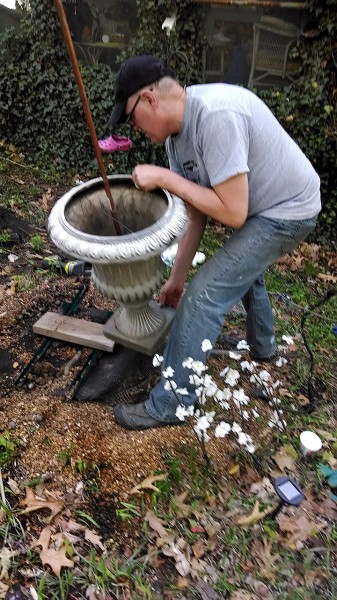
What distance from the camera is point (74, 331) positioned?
2.94m

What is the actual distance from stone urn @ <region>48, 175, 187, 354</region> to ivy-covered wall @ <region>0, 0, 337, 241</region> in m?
3.26

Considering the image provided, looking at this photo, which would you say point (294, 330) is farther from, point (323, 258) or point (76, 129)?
point (76, 129)

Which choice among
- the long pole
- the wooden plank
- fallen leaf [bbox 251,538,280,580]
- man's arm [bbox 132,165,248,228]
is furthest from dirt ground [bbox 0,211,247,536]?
man's arm [bbox 132,165,248,228]

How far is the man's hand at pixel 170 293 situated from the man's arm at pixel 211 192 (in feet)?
2.95

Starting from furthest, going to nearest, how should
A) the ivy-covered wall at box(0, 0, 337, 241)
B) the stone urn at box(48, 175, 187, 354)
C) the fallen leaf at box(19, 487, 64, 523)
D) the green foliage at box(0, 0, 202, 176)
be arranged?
the green foliage at box(0, 0, 202, 176) < the ivy-covered wall at box(0, 0, 337, 241) < the fallen leaf at box(19, 487, 64, 523) < the stone urn at box(48, 175, 187, 354)

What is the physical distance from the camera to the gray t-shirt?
1826 millimetres

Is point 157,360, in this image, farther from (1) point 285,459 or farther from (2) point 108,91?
(2) point 108,91

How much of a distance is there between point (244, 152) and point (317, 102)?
3647 mm

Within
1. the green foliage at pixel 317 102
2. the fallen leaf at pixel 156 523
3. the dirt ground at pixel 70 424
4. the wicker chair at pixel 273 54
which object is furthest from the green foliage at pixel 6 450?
the wicker chair at pixel 273 54

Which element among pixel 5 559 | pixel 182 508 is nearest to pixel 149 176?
pixel 182 508

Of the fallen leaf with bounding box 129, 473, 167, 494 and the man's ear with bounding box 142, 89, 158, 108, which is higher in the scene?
the man's ear with bounding box 142, 89, 158, 108

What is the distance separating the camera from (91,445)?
240 cm

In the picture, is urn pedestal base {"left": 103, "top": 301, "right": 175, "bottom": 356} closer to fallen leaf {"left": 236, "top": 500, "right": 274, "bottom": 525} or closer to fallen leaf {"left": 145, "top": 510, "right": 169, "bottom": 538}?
fallen leaf {"left": 145, "top": 510, "right": 169, "bottom": 538}

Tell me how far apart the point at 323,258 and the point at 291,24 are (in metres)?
2.70
